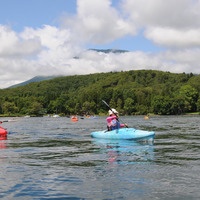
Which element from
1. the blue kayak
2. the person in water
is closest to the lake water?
the blue kayak

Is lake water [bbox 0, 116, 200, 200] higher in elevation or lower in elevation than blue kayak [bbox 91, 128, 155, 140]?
lower

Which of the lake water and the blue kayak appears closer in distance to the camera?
the lake water

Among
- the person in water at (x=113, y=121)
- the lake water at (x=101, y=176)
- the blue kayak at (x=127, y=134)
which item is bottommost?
the lake water at (x=101, y=176)

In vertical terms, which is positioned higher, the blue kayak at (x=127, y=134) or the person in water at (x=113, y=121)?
the person in water at (x=113, y=121)

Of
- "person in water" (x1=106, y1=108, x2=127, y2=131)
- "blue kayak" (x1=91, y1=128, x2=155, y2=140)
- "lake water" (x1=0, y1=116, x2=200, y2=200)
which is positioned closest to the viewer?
"lake water" (x1=0, y1=116, x2=200, y2=200)

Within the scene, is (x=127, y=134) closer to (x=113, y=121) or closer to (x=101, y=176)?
(x=113, y=121)

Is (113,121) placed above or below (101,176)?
above

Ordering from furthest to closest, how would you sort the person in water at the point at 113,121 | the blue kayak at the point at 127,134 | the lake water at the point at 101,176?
the person in water at the point at 113,121 → the blue kayak at the point at 127,134 → the lake water at the point at 101,176

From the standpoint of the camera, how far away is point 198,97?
6939 inches

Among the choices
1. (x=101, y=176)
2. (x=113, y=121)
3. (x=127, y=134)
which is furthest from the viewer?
(x=113, y=121)

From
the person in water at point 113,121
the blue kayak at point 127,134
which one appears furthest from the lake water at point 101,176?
the person in water at point 113,121

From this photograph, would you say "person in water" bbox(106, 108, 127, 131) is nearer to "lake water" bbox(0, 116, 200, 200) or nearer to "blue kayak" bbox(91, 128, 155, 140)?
→ "blue kayak" bbox(91, 128, 155, 140)

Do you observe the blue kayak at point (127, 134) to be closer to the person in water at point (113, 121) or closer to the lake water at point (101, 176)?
the person in water at point (113, 121)

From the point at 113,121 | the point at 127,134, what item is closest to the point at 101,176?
the point at 127,134
